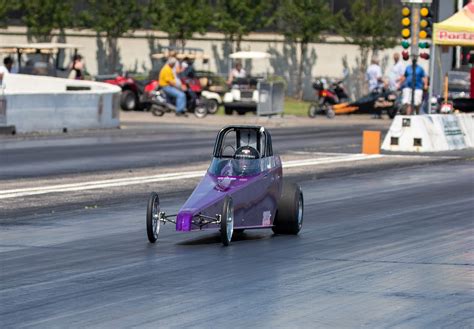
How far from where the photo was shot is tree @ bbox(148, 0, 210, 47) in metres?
64.6

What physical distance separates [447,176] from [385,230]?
27.9ft

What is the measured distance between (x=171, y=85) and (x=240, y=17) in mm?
23588

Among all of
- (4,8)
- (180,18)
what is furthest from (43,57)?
(180,18)

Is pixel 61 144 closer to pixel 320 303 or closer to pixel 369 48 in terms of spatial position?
pixel 320 303

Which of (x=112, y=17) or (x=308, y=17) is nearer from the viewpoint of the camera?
(x=308, y=17)

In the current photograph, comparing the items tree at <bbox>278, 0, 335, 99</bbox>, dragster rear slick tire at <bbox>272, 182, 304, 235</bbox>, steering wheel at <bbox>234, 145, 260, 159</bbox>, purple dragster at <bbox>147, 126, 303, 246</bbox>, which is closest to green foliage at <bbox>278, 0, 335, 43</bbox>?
tree at <bbox>278, 0, 335, 99</bbox>

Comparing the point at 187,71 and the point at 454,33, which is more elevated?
the point at 454,33

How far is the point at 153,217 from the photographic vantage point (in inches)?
539

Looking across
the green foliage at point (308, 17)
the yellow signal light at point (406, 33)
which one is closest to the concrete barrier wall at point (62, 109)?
the yellow signal light at point (406, 33)

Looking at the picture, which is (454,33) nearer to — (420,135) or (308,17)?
(420,135)

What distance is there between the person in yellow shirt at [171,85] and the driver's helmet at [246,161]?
1099 inches

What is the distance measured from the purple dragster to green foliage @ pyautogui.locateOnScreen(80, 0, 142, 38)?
51155mm

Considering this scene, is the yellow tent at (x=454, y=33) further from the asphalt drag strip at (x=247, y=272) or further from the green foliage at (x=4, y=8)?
the green foliage at (x=4, y=8)

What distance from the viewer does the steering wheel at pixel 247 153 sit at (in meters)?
14.3
